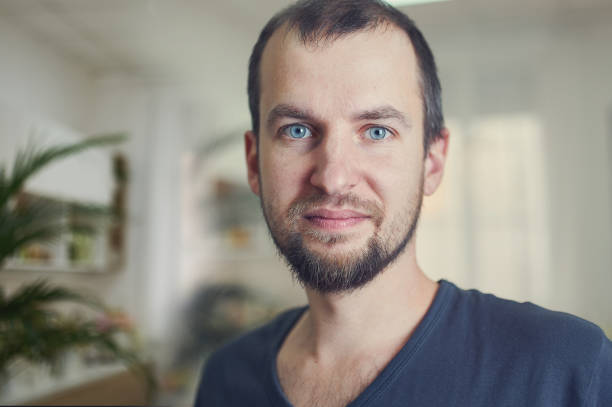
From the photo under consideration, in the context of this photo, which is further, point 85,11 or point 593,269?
point 593,269

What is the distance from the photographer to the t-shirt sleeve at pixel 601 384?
1.79 ft

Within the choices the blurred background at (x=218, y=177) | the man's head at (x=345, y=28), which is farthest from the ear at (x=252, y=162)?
the blurred background at (x=218, y=177)

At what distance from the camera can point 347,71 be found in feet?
2.09

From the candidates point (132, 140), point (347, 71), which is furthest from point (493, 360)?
point (132, 140)

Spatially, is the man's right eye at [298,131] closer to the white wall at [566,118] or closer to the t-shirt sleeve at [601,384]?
the t-shirt sleeve at [601,384]

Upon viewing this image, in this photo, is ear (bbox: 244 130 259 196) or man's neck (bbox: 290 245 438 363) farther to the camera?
ear (bbox: 244 130 259 196)

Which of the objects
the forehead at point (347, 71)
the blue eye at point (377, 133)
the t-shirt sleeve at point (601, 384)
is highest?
the forehead at point (347, 71)

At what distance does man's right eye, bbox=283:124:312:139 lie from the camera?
0.66m

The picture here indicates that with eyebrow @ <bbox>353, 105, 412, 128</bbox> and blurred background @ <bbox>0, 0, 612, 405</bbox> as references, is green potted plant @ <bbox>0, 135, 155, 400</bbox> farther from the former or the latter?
eyebrow @ <bbox>353, 105, 412, 128</bbox>

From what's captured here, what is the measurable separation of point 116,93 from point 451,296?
2.17 m

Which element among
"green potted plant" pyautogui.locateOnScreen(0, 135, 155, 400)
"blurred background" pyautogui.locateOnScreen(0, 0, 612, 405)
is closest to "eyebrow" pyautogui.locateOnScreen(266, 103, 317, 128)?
"green potted plant" pyautogui.locateOnScreen(0, 135, 155, 400)

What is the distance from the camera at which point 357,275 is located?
648 millimetres

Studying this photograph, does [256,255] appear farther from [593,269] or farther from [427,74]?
[427,74]

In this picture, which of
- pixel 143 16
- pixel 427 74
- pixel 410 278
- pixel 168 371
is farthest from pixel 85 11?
pixel 168 371
